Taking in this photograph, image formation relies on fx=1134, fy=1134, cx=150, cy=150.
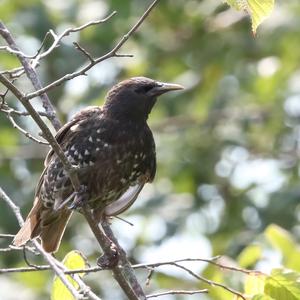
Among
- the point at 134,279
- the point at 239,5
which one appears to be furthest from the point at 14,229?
the point at 239,5

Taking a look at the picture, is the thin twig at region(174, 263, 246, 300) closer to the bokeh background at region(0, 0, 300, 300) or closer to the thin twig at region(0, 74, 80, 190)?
the thin twig at region(0, 74, 80, 190)

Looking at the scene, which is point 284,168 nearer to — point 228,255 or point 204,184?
point 204,184

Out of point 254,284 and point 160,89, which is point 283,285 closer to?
point 254,284

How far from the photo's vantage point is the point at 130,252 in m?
8.98

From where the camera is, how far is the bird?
17.5 ft

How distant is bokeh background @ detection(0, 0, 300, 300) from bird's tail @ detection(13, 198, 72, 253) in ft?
8.00

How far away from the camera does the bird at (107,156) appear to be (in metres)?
5.35

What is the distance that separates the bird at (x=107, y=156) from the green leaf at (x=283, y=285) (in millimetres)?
1182

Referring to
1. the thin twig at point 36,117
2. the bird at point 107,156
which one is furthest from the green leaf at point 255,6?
the bird at point 107,156

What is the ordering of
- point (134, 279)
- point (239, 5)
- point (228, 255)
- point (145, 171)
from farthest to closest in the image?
point (228, 255) → point (145, 171) → point (134, 279) → point (239, 5)

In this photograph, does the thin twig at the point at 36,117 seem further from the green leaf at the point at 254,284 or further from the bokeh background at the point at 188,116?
the bokeh background at the point at 188,116

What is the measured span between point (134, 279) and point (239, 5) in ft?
5.04

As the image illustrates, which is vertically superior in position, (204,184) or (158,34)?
(158,34)

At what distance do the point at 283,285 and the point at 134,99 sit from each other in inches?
64.9
